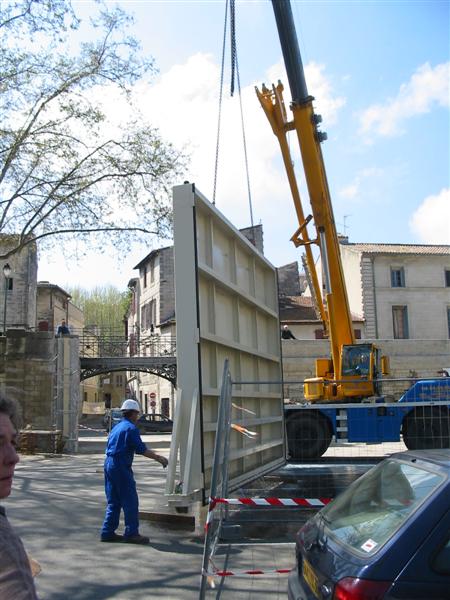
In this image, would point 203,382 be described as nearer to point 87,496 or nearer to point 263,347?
point 263,347

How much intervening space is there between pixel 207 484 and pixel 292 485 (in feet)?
13.0

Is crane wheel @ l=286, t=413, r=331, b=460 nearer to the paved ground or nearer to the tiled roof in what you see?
the paved ground

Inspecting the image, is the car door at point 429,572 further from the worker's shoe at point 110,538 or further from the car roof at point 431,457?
the worker's shoe at point 110,538

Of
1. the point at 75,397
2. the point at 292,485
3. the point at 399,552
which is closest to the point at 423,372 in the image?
the point at 75,397

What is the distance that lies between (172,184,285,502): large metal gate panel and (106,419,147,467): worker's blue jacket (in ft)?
1.88

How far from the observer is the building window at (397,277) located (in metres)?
46.7

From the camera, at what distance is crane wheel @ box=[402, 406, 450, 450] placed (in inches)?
487

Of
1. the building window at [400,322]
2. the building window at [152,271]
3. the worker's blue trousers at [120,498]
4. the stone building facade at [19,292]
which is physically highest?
the building window at [152,271]

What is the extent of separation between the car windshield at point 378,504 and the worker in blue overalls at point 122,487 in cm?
332

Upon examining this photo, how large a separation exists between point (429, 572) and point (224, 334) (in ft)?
16.4

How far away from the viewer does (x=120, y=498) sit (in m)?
6.71

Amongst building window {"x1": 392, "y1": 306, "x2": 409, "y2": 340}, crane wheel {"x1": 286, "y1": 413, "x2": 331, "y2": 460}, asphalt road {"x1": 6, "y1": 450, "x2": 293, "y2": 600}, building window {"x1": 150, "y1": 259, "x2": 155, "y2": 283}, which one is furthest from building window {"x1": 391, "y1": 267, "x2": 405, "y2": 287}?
asphalt road {"x1": 6, "y1": 450, "x2": 293, "y2": 600}

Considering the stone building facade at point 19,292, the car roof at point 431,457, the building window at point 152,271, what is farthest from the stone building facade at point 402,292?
the car roof at point 431,457

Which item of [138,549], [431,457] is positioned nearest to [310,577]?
[431,457]
